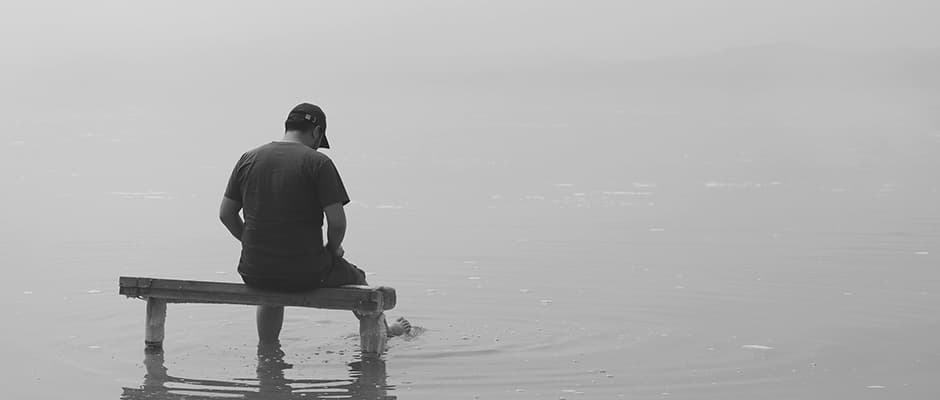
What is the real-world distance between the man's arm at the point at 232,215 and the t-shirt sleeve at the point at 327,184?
596mm

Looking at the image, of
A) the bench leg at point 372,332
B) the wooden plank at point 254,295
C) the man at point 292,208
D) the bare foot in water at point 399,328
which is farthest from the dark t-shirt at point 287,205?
the bare foot in water at point 399,328

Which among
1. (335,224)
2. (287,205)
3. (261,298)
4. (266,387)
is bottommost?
(266,387)

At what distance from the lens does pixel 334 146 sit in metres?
35.8

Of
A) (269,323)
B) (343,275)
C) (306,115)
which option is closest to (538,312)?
(269,323)

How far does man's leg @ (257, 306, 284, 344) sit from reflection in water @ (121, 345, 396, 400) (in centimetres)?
57

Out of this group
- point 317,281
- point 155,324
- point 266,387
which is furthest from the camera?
point 155,324

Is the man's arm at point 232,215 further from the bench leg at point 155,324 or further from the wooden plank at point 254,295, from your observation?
the bench leg at point 155,324

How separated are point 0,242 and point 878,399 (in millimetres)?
9976

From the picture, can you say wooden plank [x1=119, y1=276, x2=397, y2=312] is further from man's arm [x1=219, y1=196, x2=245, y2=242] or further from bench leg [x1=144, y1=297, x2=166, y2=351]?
man's arm [x1=219, y1=196, x2=245, y2=242]

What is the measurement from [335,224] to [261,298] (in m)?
0.60

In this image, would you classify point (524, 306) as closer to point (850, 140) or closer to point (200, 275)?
point (200, 275)

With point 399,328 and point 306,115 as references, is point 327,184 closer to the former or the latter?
point 306,115

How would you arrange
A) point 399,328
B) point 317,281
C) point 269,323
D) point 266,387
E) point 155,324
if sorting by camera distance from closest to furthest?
point 266,387 < point 317,281 < point 155,324 < point 269,323 < point 399,328

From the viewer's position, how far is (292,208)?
7484 mm
